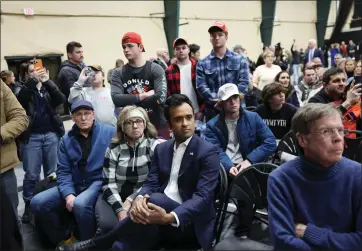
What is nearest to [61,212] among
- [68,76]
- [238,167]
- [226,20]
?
[238,167]

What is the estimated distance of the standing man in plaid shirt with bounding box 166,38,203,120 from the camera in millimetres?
3469

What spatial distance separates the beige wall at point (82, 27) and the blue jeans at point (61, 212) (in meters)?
5.07

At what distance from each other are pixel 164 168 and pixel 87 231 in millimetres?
739

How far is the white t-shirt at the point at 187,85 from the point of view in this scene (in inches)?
137

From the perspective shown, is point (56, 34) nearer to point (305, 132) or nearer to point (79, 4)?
point (79, 4)

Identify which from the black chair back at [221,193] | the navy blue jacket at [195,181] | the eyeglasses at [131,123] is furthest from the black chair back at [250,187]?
the eyeglasses at [131,123]

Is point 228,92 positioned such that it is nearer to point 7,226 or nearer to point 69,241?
point 69,241

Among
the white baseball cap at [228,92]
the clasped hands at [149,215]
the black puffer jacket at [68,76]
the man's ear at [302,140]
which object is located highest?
the black puffer jacket at [68,76]

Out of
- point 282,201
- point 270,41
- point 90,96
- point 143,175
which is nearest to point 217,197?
point 143,175

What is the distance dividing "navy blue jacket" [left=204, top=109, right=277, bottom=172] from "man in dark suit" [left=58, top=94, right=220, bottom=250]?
567 millimetres

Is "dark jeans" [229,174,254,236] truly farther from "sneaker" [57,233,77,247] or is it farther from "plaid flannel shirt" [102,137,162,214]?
"sneaker" [57,233,77,247]

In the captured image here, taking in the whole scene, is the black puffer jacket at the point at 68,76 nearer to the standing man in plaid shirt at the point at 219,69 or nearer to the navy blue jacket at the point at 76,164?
the navy blue jacket at the point at 76,164

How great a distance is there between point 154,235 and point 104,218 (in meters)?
0.42

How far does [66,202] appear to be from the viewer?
7.72 feet
